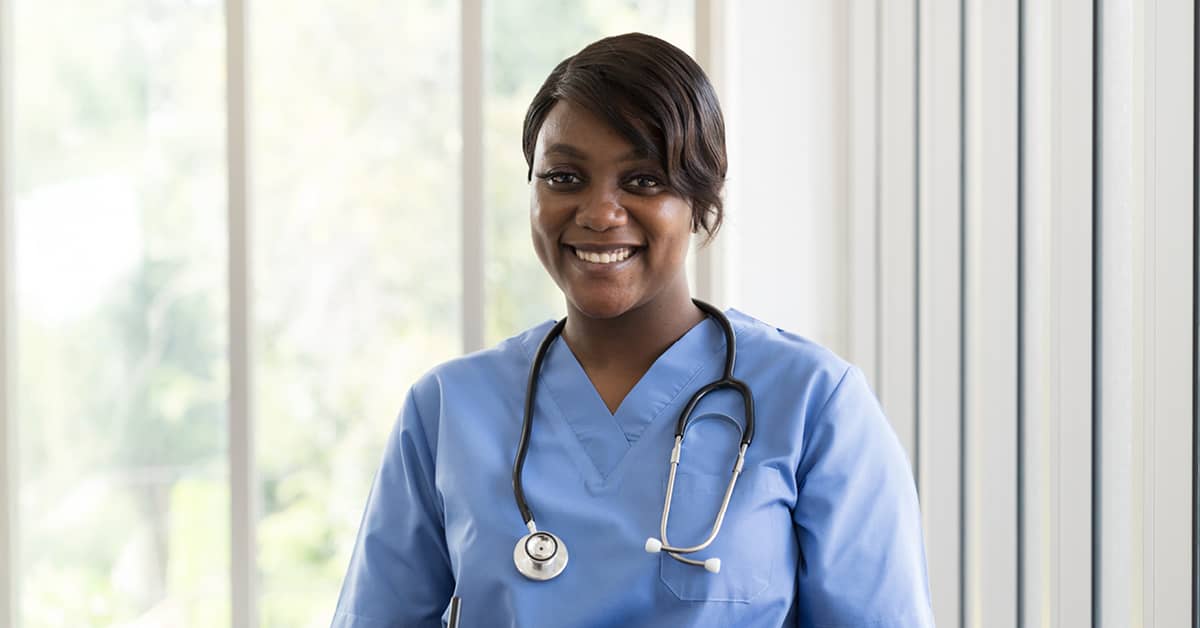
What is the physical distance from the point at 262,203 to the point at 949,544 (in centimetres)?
128

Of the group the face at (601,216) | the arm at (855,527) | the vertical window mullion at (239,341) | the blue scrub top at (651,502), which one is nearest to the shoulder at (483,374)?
the blue scrub top at (651,502)

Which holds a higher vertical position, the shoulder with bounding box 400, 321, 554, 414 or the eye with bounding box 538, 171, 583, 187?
the eye with bounding box 538, 171, 583, 187

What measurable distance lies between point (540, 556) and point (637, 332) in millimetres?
278

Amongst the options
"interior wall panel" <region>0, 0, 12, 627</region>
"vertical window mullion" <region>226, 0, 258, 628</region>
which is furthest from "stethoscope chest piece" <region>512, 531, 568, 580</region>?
"interior wall panel" <region>0, 0, 12, 627</region>

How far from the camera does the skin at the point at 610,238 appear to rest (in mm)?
1051

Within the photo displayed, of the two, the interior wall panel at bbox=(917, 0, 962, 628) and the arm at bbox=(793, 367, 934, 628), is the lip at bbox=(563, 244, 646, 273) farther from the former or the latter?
the interior wall panel at bbox=(917, 0, 962, 628)

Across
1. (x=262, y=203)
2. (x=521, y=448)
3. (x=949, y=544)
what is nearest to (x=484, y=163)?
(x=262, y=203)

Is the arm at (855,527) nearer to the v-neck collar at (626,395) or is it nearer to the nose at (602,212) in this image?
the v-neck collar at (626,395)

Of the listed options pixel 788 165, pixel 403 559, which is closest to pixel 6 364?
pixel 403 559

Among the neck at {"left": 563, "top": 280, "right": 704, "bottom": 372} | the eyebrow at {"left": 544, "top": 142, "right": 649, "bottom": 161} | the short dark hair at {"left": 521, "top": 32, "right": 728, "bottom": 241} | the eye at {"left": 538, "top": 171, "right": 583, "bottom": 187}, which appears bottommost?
the neck at {"left": 563, "top": 280, "right": 704, "bottom": 372}

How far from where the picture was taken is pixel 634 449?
1068 mm

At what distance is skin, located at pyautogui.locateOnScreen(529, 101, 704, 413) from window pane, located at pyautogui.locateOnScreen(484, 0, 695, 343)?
0.69 m

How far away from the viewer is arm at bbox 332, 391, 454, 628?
3.63 feet

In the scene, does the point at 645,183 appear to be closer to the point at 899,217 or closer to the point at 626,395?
the point at 626,395
